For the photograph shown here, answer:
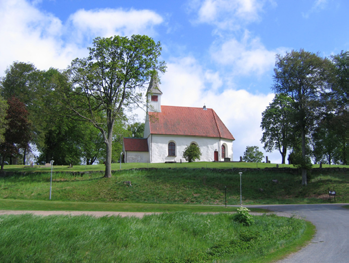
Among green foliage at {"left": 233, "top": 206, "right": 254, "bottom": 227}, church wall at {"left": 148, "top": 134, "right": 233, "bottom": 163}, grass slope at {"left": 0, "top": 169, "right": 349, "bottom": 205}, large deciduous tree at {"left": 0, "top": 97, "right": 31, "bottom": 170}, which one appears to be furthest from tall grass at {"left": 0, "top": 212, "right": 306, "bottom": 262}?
church wall at {"left": 148, "top": 134, "right": 233, "bottom": 163}

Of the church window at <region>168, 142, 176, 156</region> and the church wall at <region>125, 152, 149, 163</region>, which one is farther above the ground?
the church window at <region>168, 142, 176, 156</region>

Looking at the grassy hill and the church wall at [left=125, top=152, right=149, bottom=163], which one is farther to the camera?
the church wall at [left=125, top=152, right=149, bottom=163]

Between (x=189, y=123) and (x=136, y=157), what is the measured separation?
34.3 ft

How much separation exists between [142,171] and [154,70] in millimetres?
10776

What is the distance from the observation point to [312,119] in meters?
32.0

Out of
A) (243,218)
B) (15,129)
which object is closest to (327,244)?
(243,218)

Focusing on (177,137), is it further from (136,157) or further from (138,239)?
(138,239)

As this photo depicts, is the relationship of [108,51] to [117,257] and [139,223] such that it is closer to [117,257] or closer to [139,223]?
[139,223]

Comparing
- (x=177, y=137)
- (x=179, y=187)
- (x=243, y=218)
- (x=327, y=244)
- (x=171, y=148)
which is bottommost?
(x=327, y=244)

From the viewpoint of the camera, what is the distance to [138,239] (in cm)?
1055

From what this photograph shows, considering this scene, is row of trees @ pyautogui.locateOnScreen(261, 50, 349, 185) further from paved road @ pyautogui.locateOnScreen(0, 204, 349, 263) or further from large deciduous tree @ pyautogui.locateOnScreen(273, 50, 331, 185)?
paved road @ pyautogui.locateOnScreen(0, 204, 349, 263)

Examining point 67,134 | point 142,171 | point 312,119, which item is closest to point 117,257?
point 142,171

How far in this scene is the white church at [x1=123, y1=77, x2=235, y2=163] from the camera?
4766 centimetres

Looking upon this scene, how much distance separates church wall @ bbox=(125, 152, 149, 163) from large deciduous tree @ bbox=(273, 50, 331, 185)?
23474 millimetres
